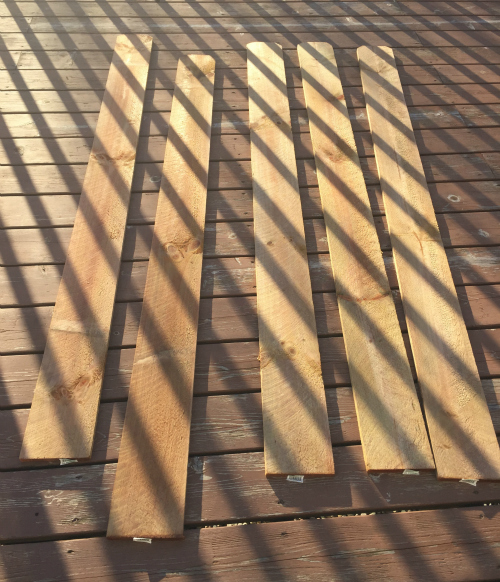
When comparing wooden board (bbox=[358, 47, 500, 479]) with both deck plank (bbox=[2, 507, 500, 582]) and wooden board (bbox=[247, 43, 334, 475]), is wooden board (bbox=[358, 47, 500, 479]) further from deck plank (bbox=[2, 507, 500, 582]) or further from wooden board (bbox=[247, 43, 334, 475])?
wooden board (bbox=[247, 43, 334, 475])

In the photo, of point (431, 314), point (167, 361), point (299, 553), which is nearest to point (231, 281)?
point (167, 361)

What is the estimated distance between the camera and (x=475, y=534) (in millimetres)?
1161

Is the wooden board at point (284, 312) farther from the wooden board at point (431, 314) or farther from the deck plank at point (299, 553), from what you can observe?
the wooden board at point (431, 314)

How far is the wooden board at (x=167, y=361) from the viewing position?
1.14 metres

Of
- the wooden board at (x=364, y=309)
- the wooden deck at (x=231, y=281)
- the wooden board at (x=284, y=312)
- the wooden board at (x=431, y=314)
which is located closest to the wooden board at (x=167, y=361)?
the wooden deck at (x=231, y=281)

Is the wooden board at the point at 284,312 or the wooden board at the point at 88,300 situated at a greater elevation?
the wooden board at the point at 284,312

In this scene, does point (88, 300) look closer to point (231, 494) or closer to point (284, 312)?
point (284, 312)

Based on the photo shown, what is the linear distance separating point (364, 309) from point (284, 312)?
243 mm

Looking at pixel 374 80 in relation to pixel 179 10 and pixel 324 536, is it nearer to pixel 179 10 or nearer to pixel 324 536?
pixel 179 10

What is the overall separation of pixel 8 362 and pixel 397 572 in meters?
1.12

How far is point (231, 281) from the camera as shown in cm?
160

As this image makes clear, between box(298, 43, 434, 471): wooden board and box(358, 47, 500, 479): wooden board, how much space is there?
0.05 metres

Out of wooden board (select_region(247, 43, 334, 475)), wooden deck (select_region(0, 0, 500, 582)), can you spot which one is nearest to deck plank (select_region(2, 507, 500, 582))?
wooden deck (select_region(0, 0, 500, 582))

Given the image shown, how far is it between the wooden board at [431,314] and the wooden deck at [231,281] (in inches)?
1.9
